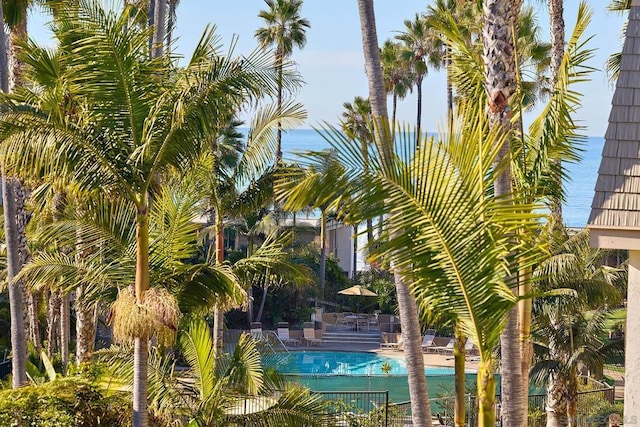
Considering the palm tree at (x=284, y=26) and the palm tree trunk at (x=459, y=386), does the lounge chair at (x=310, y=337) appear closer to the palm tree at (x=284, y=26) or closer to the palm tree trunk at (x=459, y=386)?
the palm tree at (x=284, y=26)

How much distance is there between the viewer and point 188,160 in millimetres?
10711

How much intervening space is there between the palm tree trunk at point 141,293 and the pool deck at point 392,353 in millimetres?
20125

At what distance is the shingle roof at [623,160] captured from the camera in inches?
265

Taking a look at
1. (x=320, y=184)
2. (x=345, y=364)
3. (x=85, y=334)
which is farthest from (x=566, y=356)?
(x=345, y=364)

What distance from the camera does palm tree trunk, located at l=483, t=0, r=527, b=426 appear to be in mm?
8094

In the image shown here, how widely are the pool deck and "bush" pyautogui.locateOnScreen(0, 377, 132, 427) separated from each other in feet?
62.1

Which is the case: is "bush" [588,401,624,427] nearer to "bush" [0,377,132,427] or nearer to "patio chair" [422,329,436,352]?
"bush" [0,377,132,427]

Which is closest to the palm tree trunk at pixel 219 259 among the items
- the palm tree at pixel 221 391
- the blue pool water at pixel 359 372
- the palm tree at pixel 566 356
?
the palm tree at pixel 221 391

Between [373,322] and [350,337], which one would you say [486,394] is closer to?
[350,337]

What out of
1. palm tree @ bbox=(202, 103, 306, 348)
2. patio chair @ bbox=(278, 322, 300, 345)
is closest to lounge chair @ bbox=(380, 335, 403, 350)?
patio chair @ bbox=(278, 322, 300, 345)

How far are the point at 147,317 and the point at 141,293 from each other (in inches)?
19.1

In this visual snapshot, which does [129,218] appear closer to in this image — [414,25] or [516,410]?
[516,410]

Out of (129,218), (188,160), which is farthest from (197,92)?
(129,218)

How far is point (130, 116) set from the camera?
1045cm
